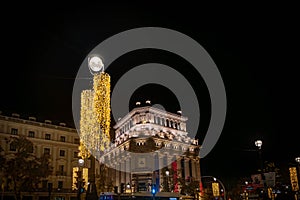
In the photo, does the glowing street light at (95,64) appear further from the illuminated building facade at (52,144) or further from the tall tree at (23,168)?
the illuminated building facade at (52,144)

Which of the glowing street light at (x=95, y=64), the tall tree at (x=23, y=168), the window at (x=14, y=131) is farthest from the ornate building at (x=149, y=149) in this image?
the glowing street light at (x=95, y=64)

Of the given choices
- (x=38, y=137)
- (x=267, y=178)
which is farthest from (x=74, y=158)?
(x=267, y=178)

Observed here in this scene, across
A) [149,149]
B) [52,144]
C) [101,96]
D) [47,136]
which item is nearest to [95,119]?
[101,96]

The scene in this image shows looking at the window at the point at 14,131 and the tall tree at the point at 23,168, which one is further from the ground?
the window at the point at 14,131

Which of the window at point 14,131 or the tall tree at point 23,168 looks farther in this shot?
the window at point 14,131

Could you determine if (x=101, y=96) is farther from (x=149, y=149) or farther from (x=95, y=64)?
(x=149, y=149)

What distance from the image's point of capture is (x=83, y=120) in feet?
108

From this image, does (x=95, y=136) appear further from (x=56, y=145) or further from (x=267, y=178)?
(x=56, y=145)

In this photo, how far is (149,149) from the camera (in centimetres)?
9394

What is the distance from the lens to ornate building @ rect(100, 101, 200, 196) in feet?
307

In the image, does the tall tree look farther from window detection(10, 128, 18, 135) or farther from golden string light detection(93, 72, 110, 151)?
golden string light detection(93, 72, 110, 151)

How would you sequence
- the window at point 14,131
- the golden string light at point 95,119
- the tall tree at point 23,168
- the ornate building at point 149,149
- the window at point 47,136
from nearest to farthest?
the golden string light at point 95,119 → the tall tree at point 23,168 → the window at point 14,131 → the window at point 47,136 → the ornate building at point 149,149

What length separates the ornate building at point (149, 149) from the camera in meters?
93.6

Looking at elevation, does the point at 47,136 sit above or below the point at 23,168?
above
